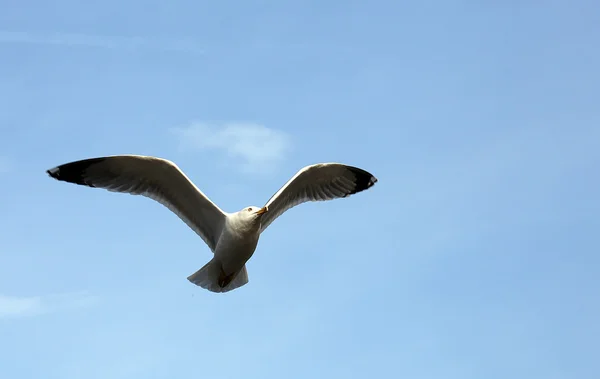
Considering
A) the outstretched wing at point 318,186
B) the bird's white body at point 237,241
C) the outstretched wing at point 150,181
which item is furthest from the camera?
the outstretched wing at point 318,186

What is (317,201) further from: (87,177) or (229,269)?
(87,177)

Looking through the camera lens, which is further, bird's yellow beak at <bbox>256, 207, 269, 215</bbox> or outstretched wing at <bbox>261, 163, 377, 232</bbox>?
outstretched wing at <bbox>261, 163, 377, 232</bbox>

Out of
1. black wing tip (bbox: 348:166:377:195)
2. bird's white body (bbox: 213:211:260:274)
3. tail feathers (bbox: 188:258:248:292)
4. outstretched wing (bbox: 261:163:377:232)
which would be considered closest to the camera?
bird's white body (bbox: 213:211:260:274)

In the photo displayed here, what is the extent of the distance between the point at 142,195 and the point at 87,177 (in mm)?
857

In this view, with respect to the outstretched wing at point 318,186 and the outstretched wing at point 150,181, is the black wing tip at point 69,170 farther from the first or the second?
the outstretched wing at point 318,186

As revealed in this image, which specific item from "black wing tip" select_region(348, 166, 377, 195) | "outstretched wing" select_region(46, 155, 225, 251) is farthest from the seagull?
"black wing tip" select_region(348, 166, 377, 195)

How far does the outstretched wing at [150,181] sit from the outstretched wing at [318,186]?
0.97 m

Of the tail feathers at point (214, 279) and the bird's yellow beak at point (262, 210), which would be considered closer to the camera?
the bird's yellow beak at point (262, 210)

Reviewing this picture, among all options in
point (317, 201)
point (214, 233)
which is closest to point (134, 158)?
point (214, 233)

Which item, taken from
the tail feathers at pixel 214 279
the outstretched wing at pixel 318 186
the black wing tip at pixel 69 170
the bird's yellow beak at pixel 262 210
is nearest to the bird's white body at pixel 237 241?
the bird's yellow beak at pixel 262 210

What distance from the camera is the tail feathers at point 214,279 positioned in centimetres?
1725

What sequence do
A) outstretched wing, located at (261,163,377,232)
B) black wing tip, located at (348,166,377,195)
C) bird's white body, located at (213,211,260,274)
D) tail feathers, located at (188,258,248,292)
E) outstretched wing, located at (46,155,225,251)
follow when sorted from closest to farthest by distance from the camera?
bird's white body, located at (213,211,260,274), outstretched wing, located at (46,155,225,251), tail feathers, located at (188,258,248,292), outstretched wing, located at (261,163,377,232), black wing tip, located at (348,166,377,195)

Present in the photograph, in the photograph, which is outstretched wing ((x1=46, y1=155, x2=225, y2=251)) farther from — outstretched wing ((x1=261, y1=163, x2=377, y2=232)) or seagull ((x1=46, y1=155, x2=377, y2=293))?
outstretched wing ((x1=261, y1=163, x2=377, y2=232))

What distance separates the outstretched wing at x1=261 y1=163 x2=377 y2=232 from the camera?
696 inches
